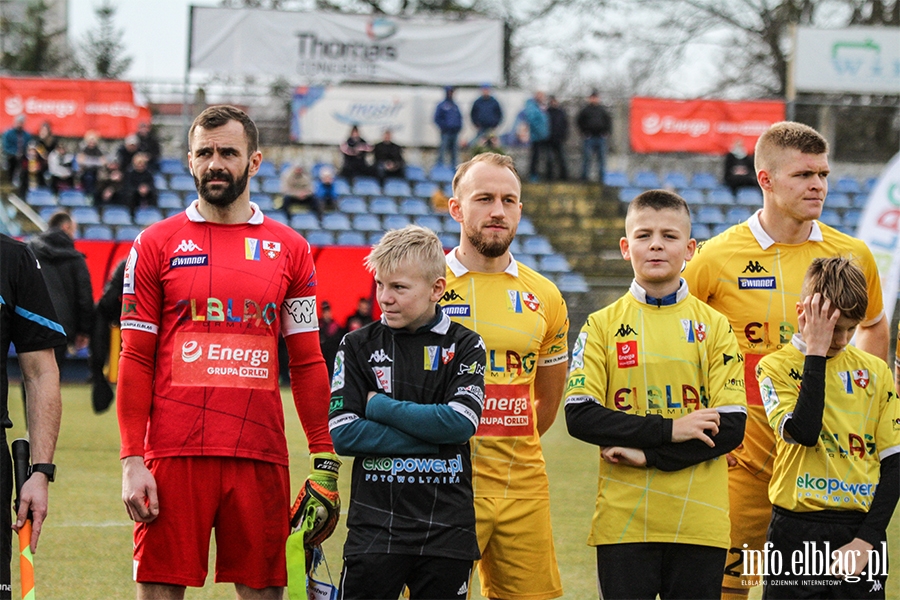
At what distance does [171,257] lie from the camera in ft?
12.4

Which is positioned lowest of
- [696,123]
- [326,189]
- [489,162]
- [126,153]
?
[489,162]

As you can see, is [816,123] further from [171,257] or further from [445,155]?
[171,257]

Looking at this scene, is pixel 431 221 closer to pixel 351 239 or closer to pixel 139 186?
pixel 351 239

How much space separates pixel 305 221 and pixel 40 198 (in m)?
4.67

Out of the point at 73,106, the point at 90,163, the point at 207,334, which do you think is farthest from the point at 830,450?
the point at 73,106

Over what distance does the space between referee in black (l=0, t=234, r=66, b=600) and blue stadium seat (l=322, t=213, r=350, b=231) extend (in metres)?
14.1

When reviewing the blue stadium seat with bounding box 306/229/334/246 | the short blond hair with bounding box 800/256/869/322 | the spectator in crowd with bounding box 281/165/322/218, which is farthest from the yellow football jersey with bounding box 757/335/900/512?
the spectator in crowd with bounding box 281/165/322/218

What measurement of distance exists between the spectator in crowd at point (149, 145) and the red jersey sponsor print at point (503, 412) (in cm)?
1554

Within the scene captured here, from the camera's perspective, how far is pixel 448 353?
12.2 ft

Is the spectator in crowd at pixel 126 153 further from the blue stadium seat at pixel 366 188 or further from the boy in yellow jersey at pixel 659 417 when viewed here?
the boy in yellow jersey at pixel 659 417

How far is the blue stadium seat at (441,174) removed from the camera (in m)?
20.8

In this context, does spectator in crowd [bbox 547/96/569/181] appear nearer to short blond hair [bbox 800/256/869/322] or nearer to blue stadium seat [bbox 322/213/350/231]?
blue stadium seat [bbox 322/213/350/231]

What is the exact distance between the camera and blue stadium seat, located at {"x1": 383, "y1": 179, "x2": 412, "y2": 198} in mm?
20172

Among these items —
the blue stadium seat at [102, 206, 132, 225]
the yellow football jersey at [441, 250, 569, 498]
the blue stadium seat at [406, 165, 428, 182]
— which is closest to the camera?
the yellow football jersey at [441, 250, 569, 498]
